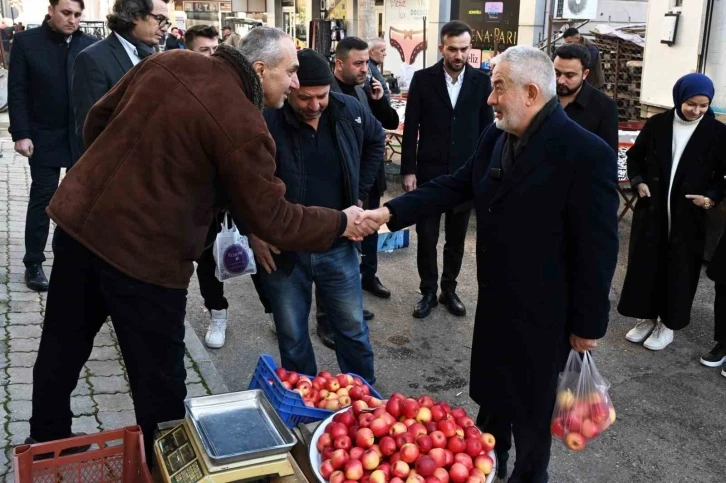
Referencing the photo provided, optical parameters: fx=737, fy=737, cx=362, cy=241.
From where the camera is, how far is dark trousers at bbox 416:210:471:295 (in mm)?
5938

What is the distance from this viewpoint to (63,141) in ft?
19.1

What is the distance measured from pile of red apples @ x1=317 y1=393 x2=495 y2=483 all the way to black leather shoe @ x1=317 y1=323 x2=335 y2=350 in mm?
2380

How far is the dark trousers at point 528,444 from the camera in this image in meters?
3.18

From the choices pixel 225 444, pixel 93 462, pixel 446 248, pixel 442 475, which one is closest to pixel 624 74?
pixel 446 248

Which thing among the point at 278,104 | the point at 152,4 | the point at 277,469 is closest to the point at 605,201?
the point at 278,104

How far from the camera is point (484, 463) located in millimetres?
2695

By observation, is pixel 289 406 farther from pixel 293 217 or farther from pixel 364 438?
pixel 293 217

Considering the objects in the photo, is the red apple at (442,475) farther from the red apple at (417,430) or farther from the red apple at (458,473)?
the red apple at (417,430)

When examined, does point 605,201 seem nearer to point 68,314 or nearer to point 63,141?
point 68,314

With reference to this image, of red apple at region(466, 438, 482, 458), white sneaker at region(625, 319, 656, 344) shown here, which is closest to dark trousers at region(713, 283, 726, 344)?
white sneaker at region(625, 319, 656, 344)

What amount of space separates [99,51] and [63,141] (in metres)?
1.19

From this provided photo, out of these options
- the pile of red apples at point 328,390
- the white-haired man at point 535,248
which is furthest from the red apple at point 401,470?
the white-haired man at point 535,248

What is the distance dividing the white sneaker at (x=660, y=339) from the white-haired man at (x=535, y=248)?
2.43 metres

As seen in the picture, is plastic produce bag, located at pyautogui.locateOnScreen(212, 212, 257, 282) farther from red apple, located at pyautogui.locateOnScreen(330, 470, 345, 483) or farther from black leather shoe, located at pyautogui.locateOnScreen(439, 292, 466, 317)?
red apple, located at pyautogui.locateOnScreen(330, 470, 345, 483)
